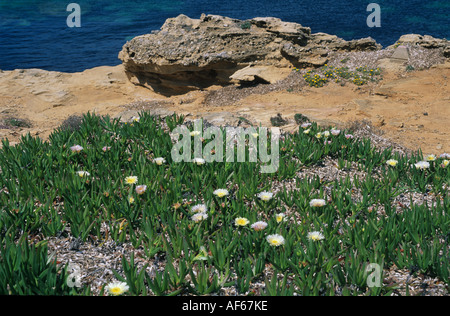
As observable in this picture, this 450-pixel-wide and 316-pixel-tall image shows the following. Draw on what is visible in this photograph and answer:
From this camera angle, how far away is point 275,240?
3385 millimetres

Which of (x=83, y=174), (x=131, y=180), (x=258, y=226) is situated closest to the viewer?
(x=258, y=226)

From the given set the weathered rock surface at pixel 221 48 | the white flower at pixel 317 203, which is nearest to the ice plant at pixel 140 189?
the white flower at pixel 317 203

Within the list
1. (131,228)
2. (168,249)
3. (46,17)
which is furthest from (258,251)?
(46,17)

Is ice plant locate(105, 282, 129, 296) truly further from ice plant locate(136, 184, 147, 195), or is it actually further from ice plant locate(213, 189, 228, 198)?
ice plant locate(213, 189, 228, 198)

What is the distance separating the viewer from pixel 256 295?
118 inches

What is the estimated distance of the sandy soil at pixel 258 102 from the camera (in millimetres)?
7625

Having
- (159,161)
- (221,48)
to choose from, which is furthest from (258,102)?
(159,161)

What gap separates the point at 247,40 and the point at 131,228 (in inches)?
366

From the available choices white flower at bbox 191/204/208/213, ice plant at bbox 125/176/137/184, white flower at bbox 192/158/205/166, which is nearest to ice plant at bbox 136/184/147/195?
ice plant at bbox 125/176/137/184

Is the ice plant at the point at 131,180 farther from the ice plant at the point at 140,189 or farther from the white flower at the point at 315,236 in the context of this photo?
the white flower at the point at 315,236

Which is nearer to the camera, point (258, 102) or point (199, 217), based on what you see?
point (199, 217)

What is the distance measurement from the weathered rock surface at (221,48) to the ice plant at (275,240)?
870 centimetres

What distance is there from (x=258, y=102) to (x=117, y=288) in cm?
765

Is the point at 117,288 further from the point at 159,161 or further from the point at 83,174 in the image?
the point at 159,161
